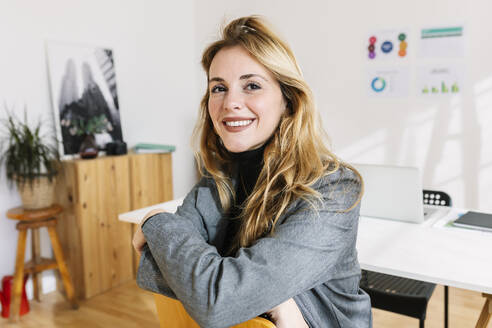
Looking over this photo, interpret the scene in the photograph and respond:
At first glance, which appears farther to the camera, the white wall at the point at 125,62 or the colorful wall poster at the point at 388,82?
the colorful wall poster at the point at 388,82

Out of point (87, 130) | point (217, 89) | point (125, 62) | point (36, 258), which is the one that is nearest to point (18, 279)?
point (36, 258)

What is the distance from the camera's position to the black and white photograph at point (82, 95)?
3.10 meters

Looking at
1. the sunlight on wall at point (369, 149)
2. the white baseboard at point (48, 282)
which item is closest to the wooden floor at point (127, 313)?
the white baseboard at point (48, 282)

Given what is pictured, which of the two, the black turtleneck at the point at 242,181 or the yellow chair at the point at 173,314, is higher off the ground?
the black turtleneck at the point at 242,181

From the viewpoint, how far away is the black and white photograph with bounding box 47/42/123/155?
10.2 ft

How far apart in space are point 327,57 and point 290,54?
8.98ft

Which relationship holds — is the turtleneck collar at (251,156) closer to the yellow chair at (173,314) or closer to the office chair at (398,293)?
the yellow chair at (173,314)

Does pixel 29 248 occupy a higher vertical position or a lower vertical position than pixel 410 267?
lower

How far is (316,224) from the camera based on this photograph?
3.35 feet

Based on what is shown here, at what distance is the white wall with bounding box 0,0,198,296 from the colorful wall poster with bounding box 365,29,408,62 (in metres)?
1.80

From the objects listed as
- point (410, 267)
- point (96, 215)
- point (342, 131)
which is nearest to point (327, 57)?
point (342, 131)

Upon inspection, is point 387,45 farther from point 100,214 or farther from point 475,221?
point 100,214

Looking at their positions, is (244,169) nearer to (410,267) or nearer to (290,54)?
(290,54)

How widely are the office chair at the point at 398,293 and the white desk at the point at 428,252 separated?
0.22m
